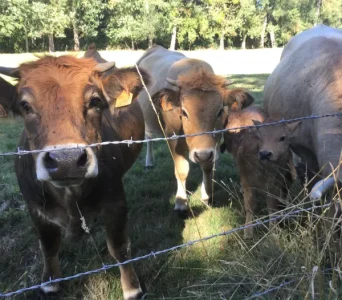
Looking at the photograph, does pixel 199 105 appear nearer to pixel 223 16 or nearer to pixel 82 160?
pixel 82 160

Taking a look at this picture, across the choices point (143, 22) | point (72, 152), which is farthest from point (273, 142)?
point (143, 22)

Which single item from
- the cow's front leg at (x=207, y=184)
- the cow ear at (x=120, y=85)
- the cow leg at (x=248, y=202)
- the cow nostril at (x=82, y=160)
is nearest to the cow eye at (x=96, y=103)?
the cow ear at (x=120, y=85)

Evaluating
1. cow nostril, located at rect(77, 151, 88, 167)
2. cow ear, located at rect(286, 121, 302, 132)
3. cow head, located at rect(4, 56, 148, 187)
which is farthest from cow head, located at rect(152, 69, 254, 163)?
cow nostril, located at rect(77, 151, 88, 167)

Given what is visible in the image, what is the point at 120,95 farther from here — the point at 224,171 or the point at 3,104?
the point at 224,171

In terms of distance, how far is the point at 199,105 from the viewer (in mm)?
4684

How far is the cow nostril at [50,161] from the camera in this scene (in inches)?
91.3

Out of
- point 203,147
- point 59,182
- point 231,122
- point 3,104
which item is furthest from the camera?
point 231,122

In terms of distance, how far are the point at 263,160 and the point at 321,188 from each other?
142 cm

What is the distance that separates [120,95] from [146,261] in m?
1.52

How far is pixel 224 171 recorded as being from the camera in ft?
20.5

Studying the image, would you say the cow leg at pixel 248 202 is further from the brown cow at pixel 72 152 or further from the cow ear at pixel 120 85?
the cow ear at pixel 120 85

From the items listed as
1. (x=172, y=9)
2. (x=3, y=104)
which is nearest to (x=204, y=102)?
(x=3, y=104)

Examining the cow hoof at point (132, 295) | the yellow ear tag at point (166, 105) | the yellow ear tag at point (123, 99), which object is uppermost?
the yellow ear tag at point (123, 99)

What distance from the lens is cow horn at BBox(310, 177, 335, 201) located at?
2564 mm
